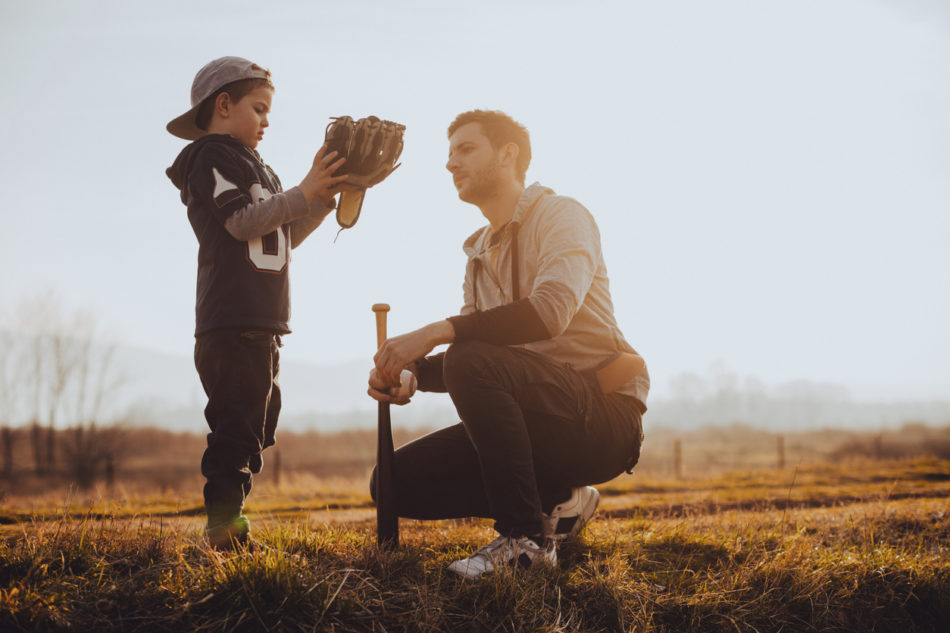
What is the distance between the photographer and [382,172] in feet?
9.96

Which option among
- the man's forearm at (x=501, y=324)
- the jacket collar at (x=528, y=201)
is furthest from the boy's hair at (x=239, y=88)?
the man's forearm at (x=501, y=324)

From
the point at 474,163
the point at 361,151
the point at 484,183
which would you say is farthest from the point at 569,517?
the point at 361,151

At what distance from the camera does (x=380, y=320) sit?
9.23ft

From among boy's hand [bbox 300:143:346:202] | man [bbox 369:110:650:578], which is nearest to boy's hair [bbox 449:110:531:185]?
man [bbox 369:110:650:578]

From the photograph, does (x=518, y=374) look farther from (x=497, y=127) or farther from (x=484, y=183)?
(x=497, y=127)

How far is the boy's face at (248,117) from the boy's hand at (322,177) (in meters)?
0.35

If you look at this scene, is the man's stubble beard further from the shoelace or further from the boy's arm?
the shoelace

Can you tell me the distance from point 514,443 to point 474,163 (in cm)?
151

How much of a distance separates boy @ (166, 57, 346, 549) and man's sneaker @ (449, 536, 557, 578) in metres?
0.82

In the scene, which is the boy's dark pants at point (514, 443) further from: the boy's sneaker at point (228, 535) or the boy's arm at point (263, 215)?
the boy's arm at point (263, 215)

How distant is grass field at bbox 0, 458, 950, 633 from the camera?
6.06 feet

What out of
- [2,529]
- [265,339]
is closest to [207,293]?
[265,339]

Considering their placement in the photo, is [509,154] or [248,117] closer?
[248,117]

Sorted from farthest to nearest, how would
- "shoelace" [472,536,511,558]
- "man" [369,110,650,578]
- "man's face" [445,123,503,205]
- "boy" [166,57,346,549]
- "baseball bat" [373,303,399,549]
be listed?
"man's face" [445,123,503,205] < "baseball bat" [373,303,399,549] < "boy" [166,57,346,549] < "man" [369,110,650,578] < "shoelace" [472,536,511,558]
